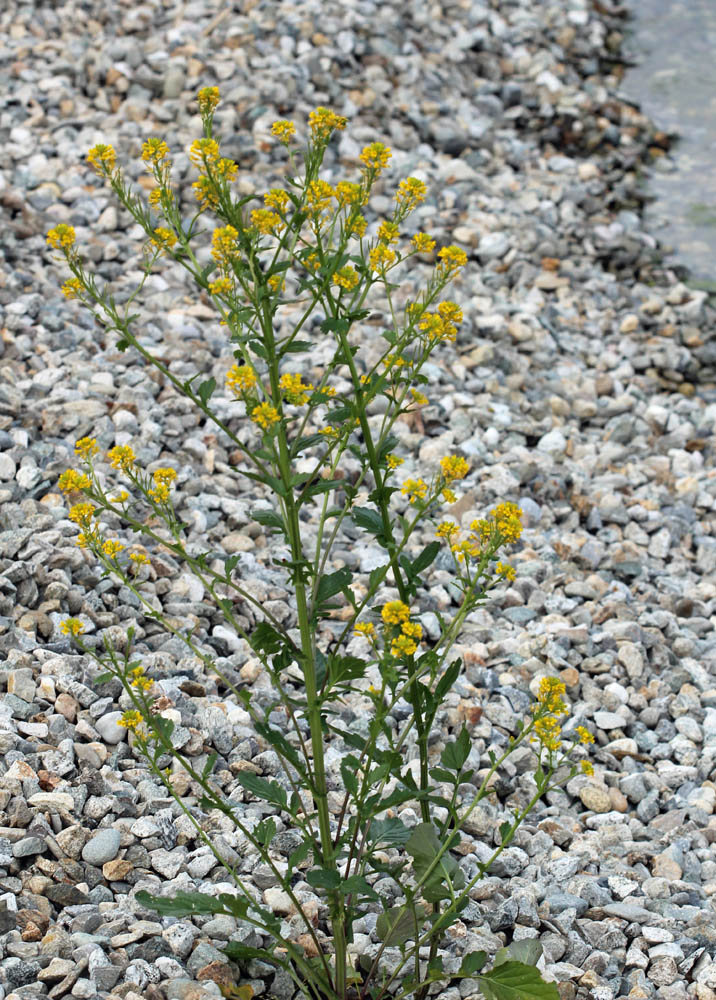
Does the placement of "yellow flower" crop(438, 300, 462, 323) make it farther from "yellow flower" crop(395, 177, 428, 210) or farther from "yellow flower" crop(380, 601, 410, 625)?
"yellow flower" crop(380, 601, 410, 625)

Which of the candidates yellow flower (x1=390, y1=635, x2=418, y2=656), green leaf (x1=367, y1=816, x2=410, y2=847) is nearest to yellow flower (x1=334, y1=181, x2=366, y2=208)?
yellow flower (x1=390, y1=635, x2=418, y2=656)

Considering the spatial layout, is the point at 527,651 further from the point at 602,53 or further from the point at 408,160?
the point at 602,53

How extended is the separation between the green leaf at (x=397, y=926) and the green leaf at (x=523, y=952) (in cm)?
18

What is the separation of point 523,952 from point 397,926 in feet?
0.88

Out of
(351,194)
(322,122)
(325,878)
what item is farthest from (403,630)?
(322,122)

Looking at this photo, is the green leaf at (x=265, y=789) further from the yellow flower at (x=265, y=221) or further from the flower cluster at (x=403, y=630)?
the yellow flower at (x=265, y=221)

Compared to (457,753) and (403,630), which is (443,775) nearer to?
(457,753)

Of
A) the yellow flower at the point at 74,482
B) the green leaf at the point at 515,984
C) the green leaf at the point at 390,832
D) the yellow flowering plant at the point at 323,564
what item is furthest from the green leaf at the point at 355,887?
the yellow flower at the point at 74,482

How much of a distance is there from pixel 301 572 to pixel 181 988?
0.89 metres

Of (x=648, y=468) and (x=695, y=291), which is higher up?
(x=695, y=291)

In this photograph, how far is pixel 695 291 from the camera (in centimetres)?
565

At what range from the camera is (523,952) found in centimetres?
219

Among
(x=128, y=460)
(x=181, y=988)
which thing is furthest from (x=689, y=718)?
(x=128, y=460)

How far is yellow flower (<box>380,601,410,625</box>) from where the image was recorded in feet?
5.92
